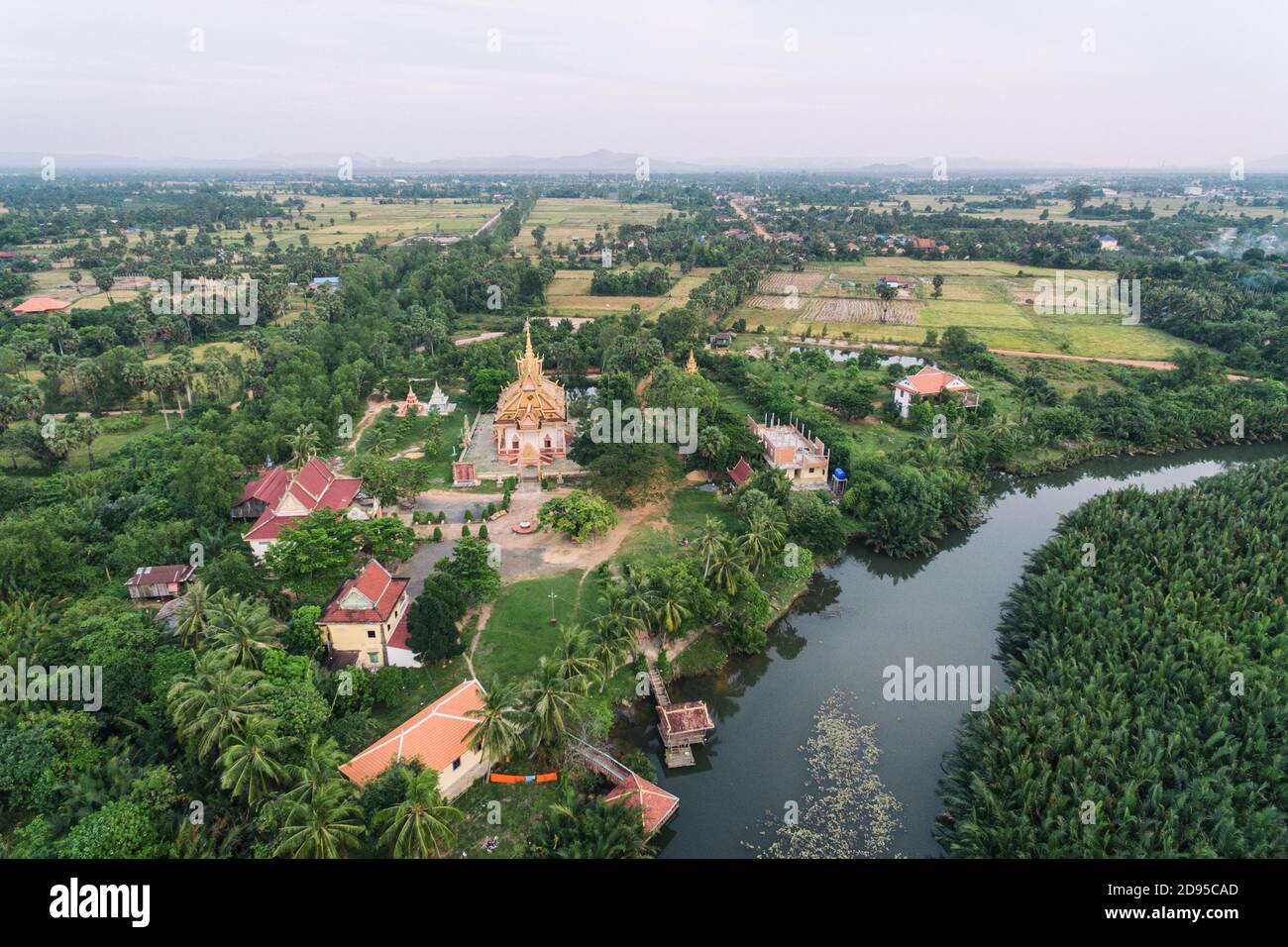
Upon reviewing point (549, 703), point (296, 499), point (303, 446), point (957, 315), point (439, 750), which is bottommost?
point (439, 750)

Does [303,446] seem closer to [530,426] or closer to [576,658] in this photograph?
[530,426]

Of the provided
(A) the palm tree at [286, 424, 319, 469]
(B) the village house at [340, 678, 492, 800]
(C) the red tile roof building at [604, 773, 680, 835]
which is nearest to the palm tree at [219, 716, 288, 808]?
(B) the village house at [340, 678, 492, 800]

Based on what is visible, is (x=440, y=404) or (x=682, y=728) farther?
(x=440, y=404)

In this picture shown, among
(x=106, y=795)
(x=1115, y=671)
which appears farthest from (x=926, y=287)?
(x=106, y=795)

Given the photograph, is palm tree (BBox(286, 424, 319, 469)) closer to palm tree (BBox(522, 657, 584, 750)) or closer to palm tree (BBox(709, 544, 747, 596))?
palm tree (BBox(709, 544, 747, 596))

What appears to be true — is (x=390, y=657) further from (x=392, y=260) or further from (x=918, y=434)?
(x=392, y=260)

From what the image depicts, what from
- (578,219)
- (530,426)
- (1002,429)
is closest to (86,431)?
(530,426)

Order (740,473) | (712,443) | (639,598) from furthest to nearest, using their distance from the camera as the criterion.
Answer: (712,443)
(740,473)
(639,598)

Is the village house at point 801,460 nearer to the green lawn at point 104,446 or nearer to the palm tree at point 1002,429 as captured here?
the palm tree at point 1002,429

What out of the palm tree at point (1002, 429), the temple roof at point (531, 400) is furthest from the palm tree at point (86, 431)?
the palm tree at point (1002, 429)
